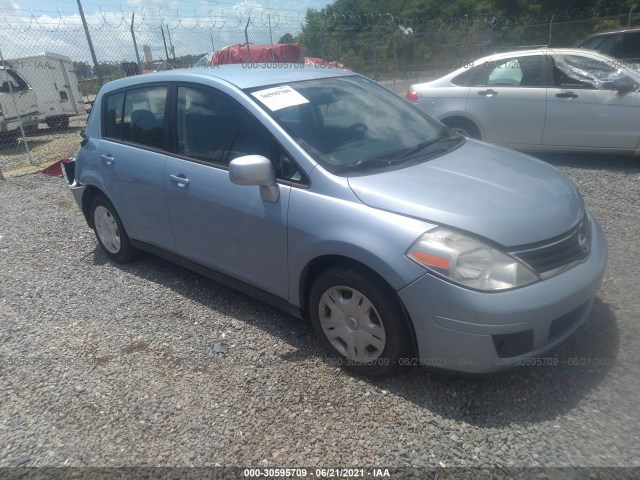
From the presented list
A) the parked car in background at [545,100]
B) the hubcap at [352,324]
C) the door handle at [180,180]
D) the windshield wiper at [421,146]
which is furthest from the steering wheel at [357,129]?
the parked car in background at [545,100]

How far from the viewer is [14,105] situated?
12.0m

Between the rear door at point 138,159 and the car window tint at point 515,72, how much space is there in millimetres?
4963

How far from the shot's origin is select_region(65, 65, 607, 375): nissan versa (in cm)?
257

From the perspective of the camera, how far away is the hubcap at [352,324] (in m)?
2.86

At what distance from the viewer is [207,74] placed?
3.84 m

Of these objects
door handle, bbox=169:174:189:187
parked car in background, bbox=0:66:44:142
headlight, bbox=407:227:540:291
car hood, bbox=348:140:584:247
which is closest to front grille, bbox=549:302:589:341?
headlight, bbox=407:227:540:291

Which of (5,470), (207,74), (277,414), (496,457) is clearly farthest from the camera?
(207,74)

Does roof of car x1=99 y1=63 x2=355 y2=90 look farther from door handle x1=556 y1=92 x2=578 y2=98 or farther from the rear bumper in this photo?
door handle x1=556 y1=92 x2=578 y2=98

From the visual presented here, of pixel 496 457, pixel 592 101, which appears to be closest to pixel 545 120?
pixel 592 101

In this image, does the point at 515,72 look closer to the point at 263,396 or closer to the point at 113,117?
the point at 113,117

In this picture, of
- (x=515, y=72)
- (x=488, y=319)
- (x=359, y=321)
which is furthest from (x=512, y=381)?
(x=515, y=72)

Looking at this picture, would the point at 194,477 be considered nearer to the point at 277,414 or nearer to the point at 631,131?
the point at 277,414

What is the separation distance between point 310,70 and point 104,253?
2.82 meters

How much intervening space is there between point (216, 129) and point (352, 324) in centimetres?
166
